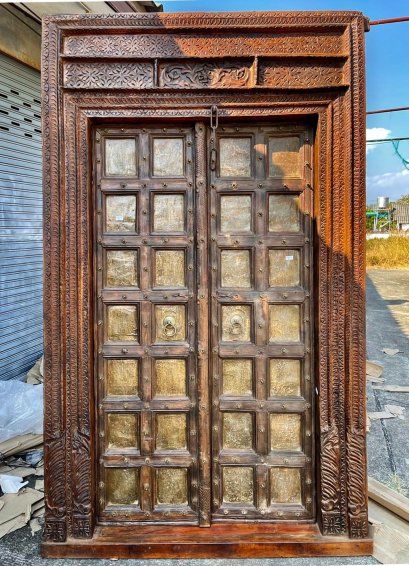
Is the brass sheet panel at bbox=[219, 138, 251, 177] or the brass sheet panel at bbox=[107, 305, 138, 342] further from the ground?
the brass sheet panel at bbox=[219, 138, 251, 177]

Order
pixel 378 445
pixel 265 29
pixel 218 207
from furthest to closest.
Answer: pixel 378 445 → pixel 218 207 → pixel 265 29

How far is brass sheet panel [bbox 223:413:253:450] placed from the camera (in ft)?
8.44

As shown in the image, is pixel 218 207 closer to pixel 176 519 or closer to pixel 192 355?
pixel 192 355

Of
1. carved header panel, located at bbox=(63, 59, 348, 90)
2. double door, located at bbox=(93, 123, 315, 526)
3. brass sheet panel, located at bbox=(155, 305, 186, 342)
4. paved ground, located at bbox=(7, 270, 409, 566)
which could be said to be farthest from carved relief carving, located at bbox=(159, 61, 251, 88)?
paved ground, located at bbox=(7, 270, 409, 566)

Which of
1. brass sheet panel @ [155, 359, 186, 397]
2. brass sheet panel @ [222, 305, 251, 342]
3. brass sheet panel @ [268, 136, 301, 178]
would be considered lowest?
brass sheet panel @ [155, 359, 186, 397]

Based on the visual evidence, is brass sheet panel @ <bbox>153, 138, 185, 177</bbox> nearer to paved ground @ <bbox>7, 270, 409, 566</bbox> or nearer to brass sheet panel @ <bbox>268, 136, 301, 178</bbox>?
brass sheet panel @ <bbox>268, 136, 301, 178</bbox>

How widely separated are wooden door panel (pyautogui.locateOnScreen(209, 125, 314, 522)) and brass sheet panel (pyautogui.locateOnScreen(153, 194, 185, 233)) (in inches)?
8.0

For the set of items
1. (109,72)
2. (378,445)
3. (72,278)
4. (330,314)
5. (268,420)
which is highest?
(109,72)

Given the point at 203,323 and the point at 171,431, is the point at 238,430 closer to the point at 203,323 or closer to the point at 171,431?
the point at 171,431

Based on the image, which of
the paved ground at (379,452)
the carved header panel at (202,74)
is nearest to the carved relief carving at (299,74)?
the carved header panel at (202,74)

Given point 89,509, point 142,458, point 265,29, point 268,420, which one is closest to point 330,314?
point 268,420

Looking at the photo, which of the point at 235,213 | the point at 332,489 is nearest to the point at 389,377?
the point at 332,489

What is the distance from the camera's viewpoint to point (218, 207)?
252 cm

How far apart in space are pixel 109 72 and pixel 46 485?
8.37 ft
